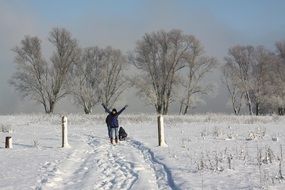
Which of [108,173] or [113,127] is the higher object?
[113,127]

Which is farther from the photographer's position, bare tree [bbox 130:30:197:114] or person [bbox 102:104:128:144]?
bare tree [bbox 130:30:197:114]

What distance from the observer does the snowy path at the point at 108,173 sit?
9492mm

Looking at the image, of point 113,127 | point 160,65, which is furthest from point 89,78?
point 113,127

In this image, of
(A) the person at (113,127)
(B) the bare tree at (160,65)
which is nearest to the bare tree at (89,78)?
(B) the bare tree at (160,65)

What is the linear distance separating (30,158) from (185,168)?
595 cm

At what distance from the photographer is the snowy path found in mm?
9492

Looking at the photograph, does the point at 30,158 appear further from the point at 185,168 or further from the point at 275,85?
the point at 275,85

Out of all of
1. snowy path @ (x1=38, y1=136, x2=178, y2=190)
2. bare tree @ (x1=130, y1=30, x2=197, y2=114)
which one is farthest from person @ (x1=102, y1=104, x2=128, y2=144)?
bare tree @ (x1=130, y1=30, x2=197, y2=114)

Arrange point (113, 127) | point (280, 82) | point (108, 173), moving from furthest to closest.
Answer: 1. point (280, 82)
2. point (113, 127)
3. point (108, 173)

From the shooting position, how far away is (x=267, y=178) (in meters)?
9.27

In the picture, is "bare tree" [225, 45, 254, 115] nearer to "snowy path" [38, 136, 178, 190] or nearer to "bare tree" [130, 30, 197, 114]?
"bare tree" [130, 30, 197, 114]

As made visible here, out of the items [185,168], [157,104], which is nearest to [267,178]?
[185,168]

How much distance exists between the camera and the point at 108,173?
1108 cm

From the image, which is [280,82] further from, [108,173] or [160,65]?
[108,173]
